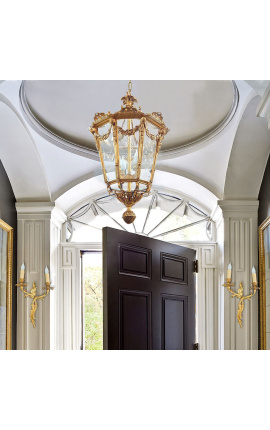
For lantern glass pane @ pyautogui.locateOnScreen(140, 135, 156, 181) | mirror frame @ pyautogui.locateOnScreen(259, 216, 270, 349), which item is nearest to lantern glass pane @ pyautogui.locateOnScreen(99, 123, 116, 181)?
lantern glass pane @ pyautogui.locateOnScreen(140, 135, 156, 181)

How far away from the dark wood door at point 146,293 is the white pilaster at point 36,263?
4.41 ft

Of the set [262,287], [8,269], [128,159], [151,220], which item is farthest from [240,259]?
[128,159]

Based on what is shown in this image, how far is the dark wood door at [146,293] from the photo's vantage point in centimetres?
472

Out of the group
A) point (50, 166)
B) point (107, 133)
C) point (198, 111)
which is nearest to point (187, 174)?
point (198, 111)

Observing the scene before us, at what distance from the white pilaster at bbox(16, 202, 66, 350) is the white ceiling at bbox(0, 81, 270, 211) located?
0.17 m

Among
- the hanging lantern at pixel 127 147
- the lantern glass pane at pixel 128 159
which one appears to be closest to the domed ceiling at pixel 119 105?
the hanging lantern at pixel 127 147

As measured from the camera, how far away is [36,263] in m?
6.27

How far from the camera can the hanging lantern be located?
13.2ft

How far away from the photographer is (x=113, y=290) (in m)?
4.73

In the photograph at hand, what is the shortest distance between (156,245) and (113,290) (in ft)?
3.12

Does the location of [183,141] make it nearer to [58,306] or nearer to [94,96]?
[94,96]

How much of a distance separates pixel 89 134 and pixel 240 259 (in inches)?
77.0

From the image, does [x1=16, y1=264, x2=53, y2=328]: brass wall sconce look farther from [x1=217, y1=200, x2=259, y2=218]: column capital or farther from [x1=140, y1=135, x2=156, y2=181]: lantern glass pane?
[x1=140, y1=135, x2=156, y2=181]: lantern glass pane

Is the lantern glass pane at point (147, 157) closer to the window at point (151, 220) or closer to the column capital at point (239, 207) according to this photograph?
the column capital at point (239, 207)
